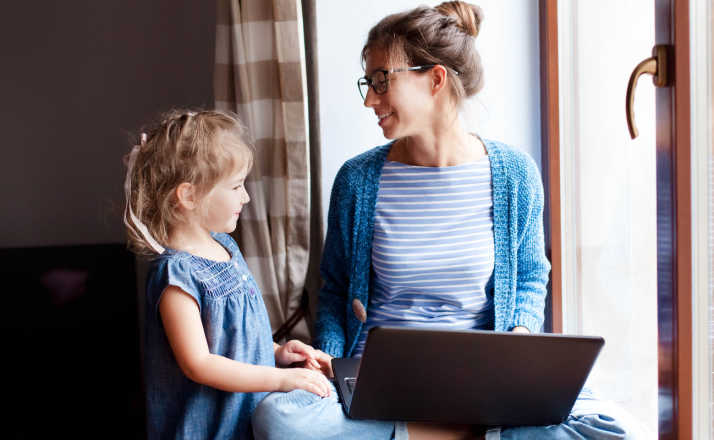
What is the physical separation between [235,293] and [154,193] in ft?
0.79

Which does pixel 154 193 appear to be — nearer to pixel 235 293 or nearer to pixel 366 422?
pixel 235 293

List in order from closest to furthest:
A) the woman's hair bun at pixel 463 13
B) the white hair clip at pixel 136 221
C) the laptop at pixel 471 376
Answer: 1. the laptop at pixel 471 376
2. the white hair clip at pixel 136 221
3. the woman's hair bun at pixel 463 13

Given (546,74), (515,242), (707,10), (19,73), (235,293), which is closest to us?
(707,10)

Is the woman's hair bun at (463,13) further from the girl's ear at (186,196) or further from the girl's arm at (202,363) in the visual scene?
the girl's arm at (202,363)

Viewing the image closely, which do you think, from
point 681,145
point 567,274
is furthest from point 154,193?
point 567,274

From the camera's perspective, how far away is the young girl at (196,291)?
3.76ft

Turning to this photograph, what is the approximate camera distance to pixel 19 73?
2.07 m

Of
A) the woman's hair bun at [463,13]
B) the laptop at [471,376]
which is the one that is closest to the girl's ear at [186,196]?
the laptop at [471,376]

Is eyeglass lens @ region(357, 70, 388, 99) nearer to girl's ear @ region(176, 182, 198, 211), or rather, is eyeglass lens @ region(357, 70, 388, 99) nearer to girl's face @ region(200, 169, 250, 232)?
girl's face @ region(200, 169, 250, 232)

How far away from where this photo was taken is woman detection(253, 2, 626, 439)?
1.35 meters

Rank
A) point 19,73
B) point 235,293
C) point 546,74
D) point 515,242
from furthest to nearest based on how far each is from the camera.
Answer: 1. point 19,73
2. point 546,74
3. point 515,242
4. point 235,293

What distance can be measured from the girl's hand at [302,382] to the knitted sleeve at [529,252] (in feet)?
1.50

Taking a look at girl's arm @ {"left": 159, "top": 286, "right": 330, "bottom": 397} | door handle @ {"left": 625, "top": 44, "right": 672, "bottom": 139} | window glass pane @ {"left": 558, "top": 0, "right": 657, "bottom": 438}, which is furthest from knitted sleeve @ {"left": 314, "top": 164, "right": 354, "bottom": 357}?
door handle @ {"left": 625, "top": 44, "right": 672, "bottom": 139}

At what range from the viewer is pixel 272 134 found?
5.20 ft
